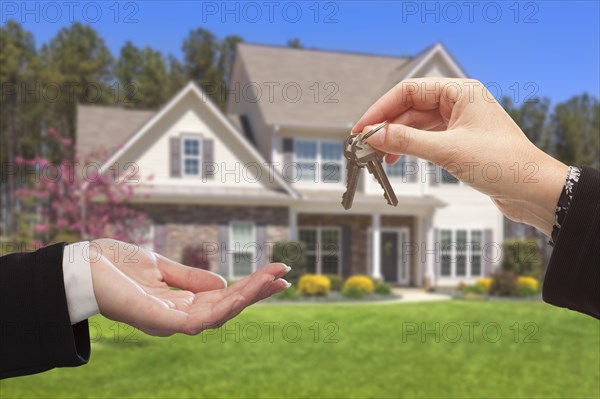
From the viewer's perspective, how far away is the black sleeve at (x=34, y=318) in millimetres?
2338

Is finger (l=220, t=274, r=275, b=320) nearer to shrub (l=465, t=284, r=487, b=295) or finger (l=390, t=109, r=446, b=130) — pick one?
finger (l=390, t=109, r=446, b=130)

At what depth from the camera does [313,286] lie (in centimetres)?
2022

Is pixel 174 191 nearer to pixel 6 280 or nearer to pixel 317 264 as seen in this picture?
pixel 317 264

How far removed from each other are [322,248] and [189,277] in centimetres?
2194

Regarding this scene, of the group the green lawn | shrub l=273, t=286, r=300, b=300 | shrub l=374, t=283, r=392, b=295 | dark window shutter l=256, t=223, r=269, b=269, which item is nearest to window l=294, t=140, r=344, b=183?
dark window shutter l=256, t=223, r=269, b=269

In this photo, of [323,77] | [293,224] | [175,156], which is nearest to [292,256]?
[293,224]

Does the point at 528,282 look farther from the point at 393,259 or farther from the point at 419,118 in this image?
the point at 419,118

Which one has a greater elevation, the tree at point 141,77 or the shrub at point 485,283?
the tree at point 141,77

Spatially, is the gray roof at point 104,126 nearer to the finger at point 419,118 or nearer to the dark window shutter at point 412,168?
the dark window shutter at point 412,168

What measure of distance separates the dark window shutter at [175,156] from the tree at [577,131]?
77.8 ft

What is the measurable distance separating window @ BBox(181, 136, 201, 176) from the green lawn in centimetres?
940

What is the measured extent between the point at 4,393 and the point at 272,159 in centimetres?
1603

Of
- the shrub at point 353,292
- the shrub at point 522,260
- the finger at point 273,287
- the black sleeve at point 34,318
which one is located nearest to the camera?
the black sleeve at point 34,318

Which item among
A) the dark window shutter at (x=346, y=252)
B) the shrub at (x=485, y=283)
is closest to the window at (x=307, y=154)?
the dark window shutter at (x=346, y=252)
